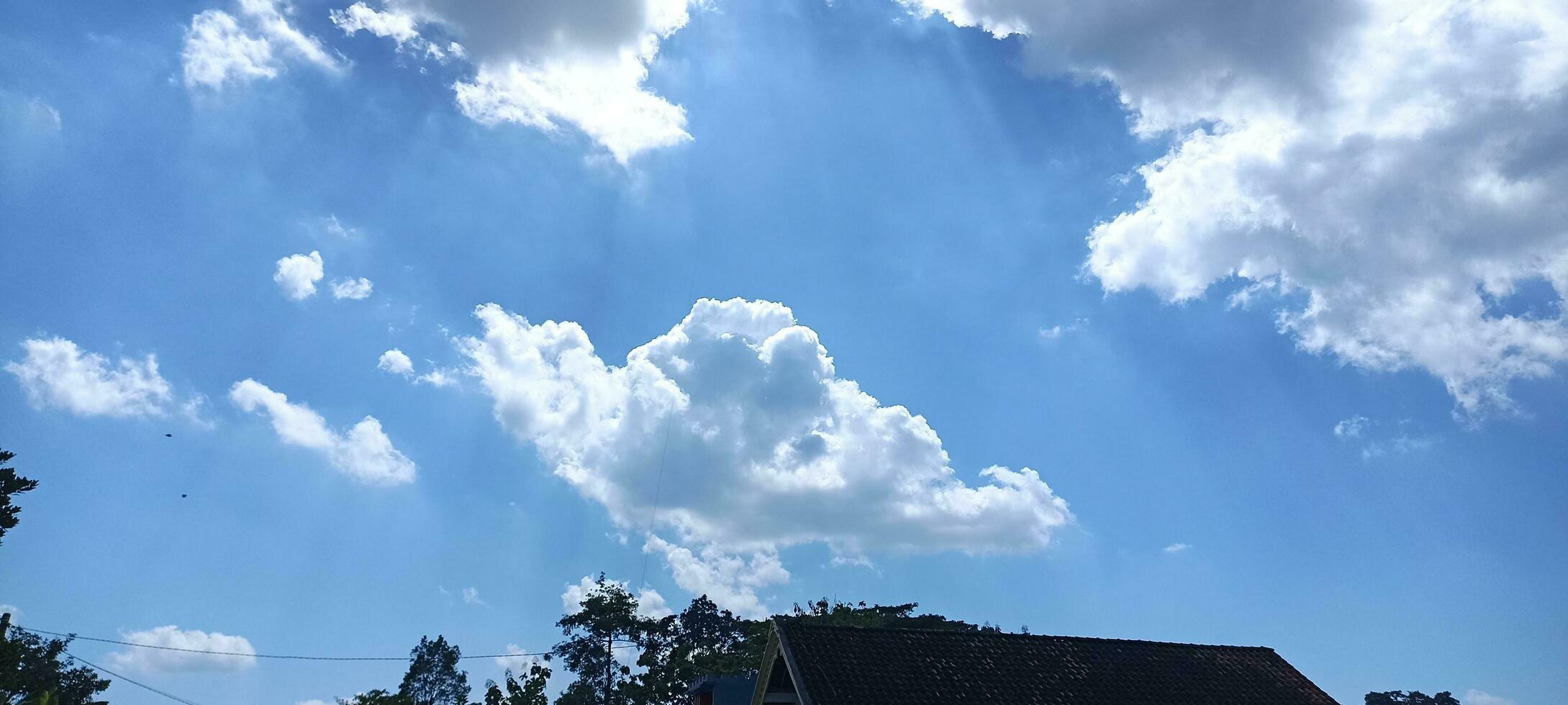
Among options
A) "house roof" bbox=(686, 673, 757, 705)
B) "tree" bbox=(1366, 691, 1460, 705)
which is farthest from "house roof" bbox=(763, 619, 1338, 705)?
"tree" bbox=(1366, 691, 1460, 705)

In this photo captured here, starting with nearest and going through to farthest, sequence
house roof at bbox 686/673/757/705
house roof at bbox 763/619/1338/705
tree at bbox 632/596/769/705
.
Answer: house roof at bbox 763/619/1338/705
house roof at bbox 686/673/757/705
tree at bbox 632/596/769/705

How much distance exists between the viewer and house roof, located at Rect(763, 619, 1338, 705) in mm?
24641

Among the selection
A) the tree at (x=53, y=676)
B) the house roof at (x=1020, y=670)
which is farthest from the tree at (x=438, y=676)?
the house roof at (x=1020, y=670)

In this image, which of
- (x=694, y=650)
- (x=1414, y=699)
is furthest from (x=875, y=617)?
(x=1414, y=699)

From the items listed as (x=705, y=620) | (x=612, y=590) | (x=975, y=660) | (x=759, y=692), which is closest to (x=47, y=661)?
(x=612, y=590)

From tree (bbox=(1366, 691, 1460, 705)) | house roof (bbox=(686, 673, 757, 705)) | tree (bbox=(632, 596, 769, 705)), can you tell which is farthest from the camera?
tree (bbox=(1366, 691, 1460, 705))

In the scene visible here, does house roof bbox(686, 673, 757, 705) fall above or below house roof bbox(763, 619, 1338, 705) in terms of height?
above

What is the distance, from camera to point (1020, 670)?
26906mm

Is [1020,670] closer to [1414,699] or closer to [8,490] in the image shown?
[8,490]

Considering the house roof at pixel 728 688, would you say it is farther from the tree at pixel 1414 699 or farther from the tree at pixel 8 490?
the tree at pixel 1414 699

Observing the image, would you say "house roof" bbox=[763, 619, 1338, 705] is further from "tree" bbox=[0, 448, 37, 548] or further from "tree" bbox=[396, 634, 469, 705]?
"tree" bbox=[396, 634, 469, 705]

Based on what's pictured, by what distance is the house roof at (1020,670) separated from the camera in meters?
24.6

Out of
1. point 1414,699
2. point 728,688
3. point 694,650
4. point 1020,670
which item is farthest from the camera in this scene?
point 1414,699

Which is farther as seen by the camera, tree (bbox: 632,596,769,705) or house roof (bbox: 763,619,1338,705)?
tree (bbox: 632,596,769,705)
